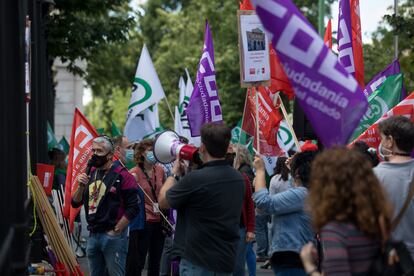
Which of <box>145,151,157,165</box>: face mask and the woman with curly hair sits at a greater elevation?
the woman with curly hair

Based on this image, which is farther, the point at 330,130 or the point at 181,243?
the point at 181,243

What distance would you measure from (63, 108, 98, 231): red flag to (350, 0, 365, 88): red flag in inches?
123

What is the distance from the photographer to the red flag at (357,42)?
508 inches

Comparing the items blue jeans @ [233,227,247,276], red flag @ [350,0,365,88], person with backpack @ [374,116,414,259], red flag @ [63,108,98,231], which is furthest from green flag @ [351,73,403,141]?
person with backpack @ [374,116,414,259]

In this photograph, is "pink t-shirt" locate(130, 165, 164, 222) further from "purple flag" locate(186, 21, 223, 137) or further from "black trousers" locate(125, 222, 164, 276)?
"purple flag" locate(186, 21, 223, 137)

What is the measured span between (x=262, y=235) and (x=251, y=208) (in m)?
7.27

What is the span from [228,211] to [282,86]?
424cm

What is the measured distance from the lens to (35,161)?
14.9 metres

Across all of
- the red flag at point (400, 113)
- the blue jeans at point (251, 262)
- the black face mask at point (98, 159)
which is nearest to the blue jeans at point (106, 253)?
the black face mask at point (98, 159)

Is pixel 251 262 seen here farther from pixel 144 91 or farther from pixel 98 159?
pixel 144 91

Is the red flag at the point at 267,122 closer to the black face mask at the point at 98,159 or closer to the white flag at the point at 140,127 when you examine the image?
the black face mask at the point at 98,159

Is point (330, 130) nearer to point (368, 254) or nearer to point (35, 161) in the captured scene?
point (368, 254)

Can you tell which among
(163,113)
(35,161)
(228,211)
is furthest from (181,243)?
(163,113)

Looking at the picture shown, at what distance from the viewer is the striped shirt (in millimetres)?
5410
